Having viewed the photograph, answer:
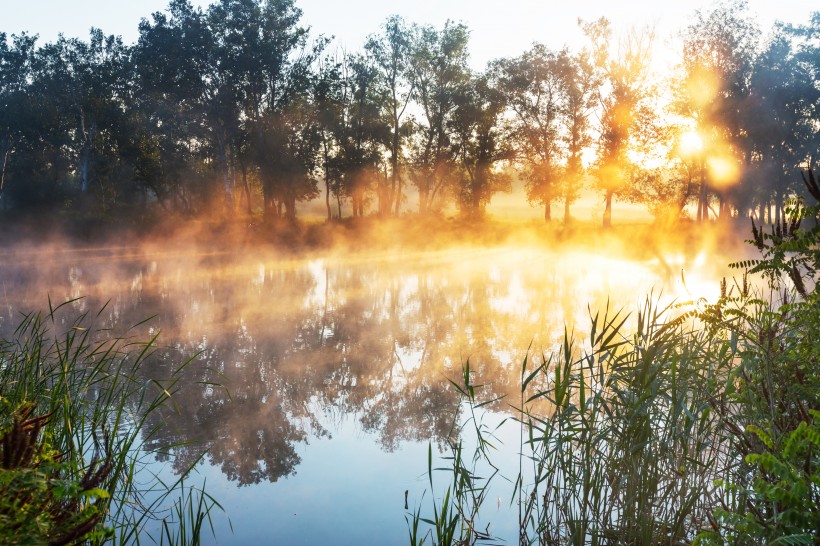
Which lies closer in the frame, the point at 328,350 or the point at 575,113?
the point at 328,350

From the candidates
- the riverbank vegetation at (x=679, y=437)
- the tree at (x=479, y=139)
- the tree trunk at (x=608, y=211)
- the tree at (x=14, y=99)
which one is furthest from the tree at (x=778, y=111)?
the tree at (x=14, y=99)

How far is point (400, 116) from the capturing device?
4009 centimetres

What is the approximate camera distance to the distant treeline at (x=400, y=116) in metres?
32.0

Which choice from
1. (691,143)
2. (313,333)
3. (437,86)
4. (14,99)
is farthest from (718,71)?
(14,99)

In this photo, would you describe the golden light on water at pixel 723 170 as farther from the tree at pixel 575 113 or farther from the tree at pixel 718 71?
the tree at pixel 575 113

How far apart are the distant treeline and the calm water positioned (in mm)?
12520

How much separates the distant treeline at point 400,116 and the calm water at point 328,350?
1252 centimetres

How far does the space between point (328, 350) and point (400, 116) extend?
3180 cm

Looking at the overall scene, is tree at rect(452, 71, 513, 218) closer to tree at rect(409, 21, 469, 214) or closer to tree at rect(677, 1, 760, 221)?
tree at rect(409, 21, 469, 214)

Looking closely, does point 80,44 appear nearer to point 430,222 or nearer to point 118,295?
point 430,222

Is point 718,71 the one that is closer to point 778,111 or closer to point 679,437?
point 778,111

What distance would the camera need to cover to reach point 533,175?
37.4 meters

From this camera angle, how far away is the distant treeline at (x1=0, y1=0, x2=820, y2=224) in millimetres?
32031

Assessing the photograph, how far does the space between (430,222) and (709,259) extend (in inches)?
645
